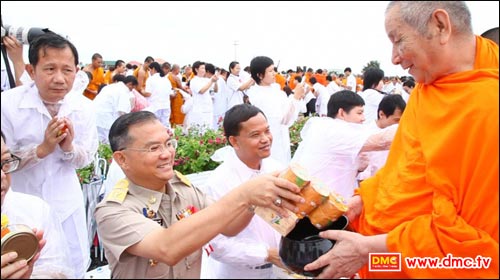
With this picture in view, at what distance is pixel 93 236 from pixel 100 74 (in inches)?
283

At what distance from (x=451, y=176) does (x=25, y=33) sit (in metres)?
2.57

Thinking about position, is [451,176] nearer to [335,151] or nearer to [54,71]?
[335,151]

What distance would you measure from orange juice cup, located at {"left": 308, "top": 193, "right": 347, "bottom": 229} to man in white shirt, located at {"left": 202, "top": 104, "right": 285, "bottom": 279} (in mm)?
449

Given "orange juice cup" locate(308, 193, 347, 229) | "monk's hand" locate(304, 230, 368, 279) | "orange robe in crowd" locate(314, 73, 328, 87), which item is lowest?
"monk's hand" locate(304, 230, 368, 279)

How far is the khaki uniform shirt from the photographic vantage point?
158 centimetres

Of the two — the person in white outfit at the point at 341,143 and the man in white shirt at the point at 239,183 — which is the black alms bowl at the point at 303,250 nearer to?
the man in white shirt at the point at 239,183

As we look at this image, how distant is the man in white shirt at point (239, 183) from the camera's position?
2096mm

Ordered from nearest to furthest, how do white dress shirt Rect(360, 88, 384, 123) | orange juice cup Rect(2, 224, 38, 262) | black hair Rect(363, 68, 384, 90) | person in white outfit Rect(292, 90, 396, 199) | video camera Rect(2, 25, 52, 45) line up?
orange juice cup Rect(2, 224, 38, 262) < video camera Rect(2, 25, 52, 45) < person in white outfit Rect(292, 90, 396, 199) < white dress shirt Rect(360, 88, 384, 123) < black hair Rect(363, 68, 384, 90)

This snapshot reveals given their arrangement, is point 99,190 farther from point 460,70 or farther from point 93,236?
point 460,70

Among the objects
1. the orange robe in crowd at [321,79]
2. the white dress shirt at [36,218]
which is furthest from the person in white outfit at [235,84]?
the white dress shirt at [36,218]

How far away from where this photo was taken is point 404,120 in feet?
5.93

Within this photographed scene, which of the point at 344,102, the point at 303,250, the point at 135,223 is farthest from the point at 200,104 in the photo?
the point at 303,250

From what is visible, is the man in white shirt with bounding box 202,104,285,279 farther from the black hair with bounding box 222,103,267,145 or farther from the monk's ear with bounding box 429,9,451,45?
the monk's ear with bounding box 429,9,451,45

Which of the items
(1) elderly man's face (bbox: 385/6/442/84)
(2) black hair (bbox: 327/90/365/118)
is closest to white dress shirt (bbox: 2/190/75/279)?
(1) elderly man's face (bbox: 385/6/442/84)
